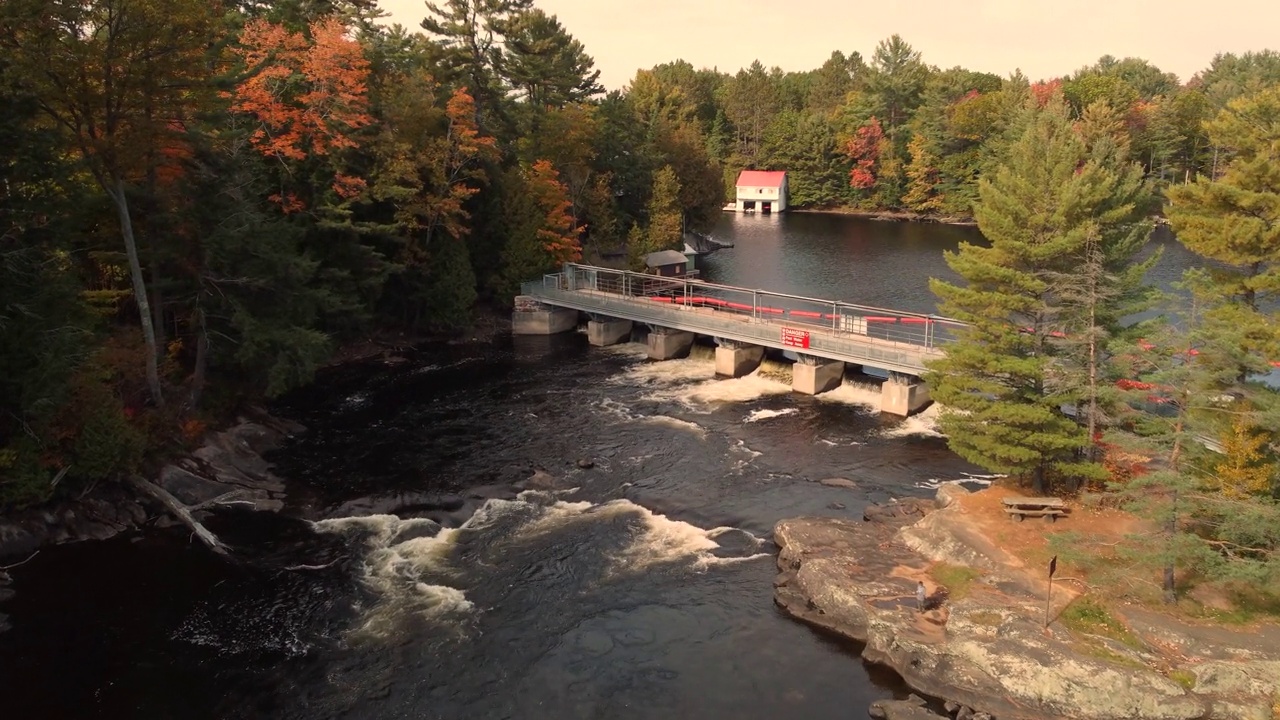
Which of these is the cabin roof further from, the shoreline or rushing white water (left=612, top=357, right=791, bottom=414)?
the shoreline

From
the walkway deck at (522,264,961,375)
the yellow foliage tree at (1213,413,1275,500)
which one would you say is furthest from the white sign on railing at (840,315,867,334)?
the yellow foliage tree at (1213,413,1275,500)

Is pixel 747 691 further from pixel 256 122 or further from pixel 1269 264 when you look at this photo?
pixel 256 122

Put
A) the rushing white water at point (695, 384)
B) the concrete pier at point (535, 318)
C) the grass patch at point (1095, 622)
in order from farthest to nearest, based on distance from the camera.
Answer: the concrete pier at point (535, 318)
the rushing white water at point (695, 384)
the grass patch at point (1095, 622)

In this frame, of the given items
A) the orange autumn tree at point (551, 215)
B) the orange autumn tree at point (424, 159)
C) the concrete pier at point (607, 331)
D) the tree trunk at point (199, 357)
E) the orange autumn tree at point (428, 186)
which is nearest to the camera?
the tree trunk at point (199, 357)

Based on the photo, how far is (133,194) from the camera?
35.1 m

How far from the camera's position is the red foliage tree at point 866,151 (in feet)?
455

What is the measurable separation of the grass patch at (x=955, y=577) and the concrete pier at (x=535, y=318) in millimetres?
40356

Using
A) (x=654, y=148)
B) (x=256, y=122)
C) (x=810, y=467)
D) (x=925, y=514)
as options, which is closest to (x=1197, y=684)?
(x=925, y=514)

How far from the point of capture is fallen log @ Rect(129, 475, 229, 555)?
29703mm

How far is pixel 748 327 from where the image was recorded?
50.5 m

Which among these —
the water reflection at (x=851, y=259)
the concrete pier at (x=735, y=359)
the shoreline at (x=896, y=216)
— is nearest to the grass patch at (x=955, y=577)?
the concrete pier at (x=735, y=359)

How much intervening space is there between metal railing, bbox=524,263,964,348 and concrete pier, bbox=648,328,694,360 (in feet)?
6.05

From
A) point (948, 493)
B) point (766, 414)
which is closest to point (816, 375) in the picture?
point (766, 414)

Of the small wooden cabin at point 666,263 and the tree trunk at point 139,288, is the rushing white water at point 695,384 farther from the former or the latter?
the tree trunk at point 139,288
